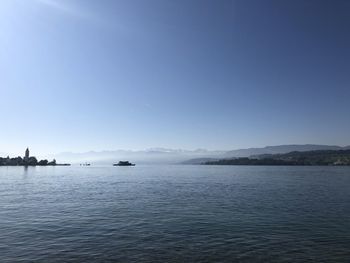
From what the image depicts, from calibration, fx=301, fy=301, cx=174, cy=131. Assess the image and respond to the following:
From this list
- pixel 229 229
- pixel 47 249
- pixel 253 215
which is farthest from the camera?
pixel 253 215

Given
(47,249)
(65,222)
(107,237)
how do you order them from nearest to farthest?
(47,249) → (107,237) → (65,222)

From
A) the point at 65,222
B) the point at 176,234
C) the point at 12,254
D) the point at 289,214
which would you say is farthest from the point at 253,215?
the point at 12,254

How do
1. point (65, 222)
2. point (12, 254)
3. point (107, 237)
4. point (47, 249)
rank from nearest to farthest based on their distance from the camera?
1. point (12, 254)
2. point (47, 249)
3. point (107, 237)
4. point (65, 222)

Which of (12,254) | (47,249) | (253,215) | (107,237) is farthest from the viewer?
(253,215)

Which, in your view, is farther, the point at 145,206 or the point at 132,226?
the point at 145,206

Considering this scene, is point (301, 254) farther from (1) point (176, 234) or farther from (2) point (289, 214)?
(2) point (289, 214)

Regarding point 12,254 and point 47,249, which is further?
point 47,249

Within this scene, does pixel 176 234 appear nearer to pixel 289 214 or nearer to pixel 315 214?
pixel 289 214

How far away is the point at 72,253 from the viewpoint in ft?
82.9

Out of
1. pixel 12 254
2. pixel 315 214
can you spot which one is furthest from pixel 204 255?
pixel 315 214

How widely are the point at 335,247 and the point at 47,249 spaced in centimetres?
2593

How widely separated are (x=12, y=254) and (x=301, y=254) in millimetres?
24076

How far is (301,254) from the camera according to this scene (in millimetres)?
25438

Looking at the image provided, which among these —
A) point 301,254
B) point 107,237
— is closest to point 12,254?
point 107,237
